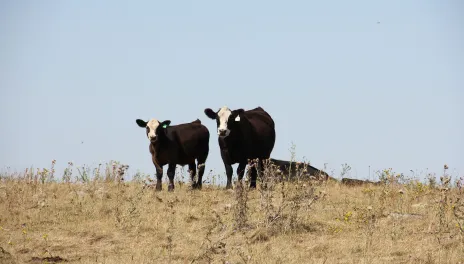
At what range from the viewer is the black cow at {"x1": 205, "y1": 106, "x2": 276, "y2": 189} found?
18.3 m

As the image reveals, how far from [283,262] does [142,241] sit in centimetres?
272

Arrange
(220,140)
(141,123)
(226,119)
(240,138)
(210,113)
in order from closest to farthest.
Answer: (226,119) → (220,140) → (240,138) → (210,113) → (141,123)

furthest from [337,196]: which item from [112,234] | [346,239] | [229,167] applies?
[112,234]

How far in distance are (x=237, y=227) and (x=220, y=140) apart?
6.13 metres

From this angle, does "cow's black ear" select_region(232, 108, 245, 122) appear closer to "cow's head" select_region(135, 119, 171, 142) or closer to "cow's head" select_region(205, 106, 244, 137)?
"cow's head" select_region(205, 106, 244, 137)

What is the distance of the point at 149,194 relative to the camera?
16.4m

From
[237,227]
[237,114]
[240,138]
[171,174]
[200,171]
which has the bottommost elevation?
[237,227]

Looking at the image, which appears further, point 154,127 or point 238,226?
point 154,127

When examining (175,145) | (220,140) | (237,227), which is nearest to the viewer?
(237,227)

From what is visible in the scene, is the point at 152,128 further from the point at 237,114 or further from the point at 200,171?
the point at 237,114

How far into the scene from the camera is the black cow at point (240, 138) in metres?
18.3

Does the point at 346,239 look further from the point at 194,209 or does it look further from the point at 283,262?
the point at 194,209

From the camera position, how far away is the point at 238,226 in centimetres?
1245

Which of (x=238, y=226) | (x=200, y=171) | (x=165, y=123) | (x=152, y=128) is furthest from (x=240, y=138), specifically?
(x=238, y=226)
